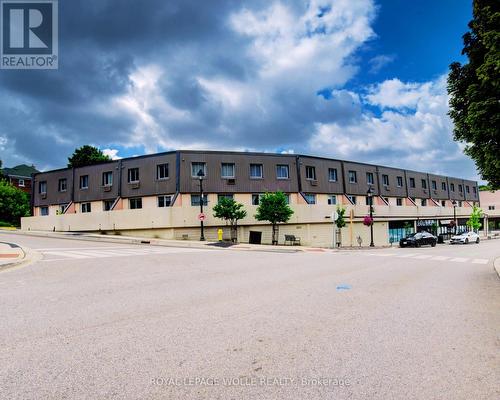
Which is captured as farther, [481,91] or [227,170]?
[227,170]

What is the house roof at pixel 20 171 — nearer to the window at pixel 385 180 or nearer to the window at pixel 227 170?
the window at pixel 227 170

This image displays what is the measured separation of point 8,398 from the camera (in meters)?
3.21

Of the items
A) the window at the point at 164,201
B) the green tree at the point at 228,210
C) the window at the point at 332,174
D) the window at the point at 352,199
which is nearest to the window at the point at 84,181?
the window at the point at 164,201

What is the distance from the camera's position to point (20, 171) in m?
71.8

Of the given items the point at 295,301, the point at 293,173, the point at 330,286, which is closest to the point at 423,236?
the point at 293,173

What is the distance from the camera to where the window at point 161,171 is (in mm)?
33156

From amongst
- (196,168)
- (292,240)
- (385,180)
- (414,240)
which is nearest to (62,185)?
(196,168)

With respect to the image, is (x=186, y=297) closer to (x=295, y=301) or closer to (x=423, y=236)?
(x=295, y=301)

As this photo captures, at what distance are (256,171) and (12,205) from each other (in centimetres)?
3715

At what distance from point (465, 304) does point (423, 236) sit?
3192 cm

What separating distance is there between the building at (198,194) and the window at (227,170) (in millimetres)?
103

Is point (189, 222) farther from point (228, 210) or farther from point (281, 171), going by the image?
point (281, 171)

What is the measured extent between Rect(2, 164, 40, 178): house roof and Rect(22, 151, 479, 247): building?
34.2 meters

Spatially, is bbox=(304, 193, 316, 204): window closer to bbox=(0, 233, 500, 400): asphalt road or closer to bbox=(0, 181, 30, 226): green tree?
bbox=(0, 233, 500, 400): asphalt road
